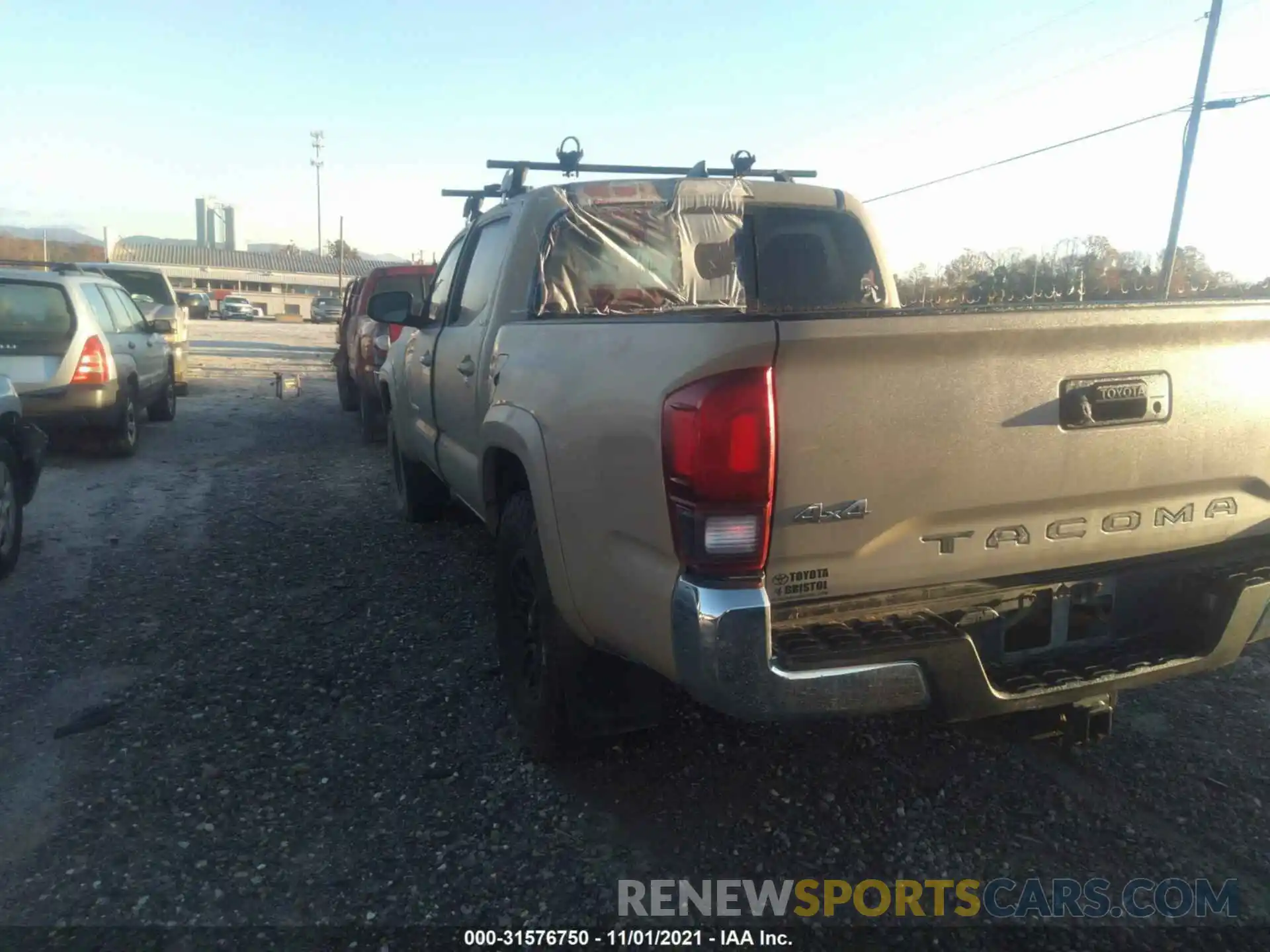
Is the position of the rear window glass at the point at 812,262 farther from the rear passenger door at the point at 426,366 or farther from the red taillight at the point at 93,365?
the red taillight at the point at 93,365

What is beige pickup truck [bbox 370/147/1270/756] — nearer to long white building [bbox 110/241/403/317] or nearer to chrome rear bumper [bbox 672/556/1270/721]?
chrome rear bumper [bbox 672/556/1270/721]

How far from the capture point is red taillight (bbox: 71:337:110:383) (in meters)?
8.27

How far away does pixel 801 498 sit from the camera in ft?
7.53

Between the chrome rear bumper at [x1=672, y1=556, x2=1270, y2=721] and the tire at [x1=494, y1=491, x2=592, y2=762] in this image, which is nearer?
the chrome rear bumper at [x1=672, y1=556, x2=1270, y2=721]

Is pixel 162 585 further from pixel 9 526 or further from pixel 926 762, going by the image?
pixel 926 762

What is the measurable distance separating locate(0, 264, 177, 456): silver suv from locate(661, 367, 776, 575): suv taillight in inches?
290

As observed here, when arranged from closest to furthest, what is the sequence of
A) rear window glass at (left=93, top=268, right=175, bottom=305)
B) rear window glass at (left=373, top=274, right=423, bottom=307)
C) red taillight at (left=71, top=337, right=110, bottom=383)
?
1. red taillight at (left=71, top=337, right=110, bottom=383)
2. rear window glass at (left=373, top=274, right=423, bottom=307)
3. rear window glass at (left=93, top=268, right=175, bottom=305)

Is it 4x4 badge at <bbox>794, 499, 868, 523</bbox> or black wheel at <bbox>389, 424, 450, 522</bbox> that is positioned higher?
4x4 badge at <bbox>794, 499, 868, 523</bbox>

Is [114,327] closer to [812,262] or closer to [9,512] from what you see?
[9,512]

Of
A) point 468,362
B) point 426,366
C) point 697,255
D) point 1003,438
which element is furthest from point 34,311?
point 1003,438

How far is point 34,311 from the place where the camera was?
8.09 meters

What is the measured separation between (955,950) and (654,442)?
1555mm

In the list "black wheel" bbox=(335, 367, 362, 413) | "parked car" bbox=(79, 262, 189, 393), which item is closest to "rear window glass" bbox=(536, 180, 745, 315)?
"black wheel" bbox=(335, 367, 362, 413)

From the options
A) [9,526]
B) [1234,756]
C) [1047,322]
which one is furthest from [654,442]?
[9,526]
